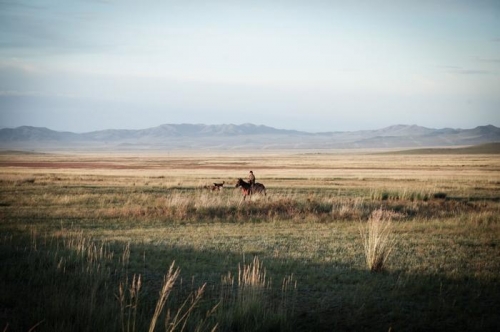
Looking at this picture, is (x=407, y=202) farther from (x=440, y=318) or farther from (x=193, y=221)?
(x=440, y=318)

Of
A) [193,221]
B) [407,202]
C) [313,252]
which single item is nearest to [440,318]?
[313,252]

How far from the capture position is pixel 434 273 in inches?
380

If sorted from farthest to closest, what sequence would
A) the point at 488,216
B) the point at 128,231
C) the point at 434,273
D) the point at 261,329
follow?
the point at 488,216, the point at 128,231, the point at 434,273, the point at 261,329

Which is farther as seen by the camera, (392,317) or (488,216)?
(488,216)

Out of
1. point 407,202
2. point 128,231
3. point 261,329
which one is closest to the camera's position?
point 261,329

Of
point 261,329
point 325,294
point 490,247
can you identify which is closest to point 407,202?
point 490,247

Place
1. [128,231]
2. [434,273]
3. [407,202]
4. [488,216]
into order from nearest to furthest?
[434,273] → [128,231] → [488,216] → [407,202]

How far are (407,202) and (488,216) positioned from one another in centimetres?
572

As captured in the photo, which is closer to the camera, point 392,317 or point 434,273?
point 392,317

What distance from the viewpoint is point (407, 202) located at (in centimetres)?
2370

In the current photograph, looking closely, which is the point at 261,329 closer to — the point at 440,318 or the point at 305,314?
the point at 305,314

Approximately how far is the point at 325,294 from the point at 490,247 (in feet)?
25.1

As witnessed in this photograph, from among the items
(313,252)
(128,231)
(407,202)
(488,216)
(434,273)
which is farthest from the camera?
(407,202)

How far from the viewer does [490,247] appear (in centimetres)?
1305
